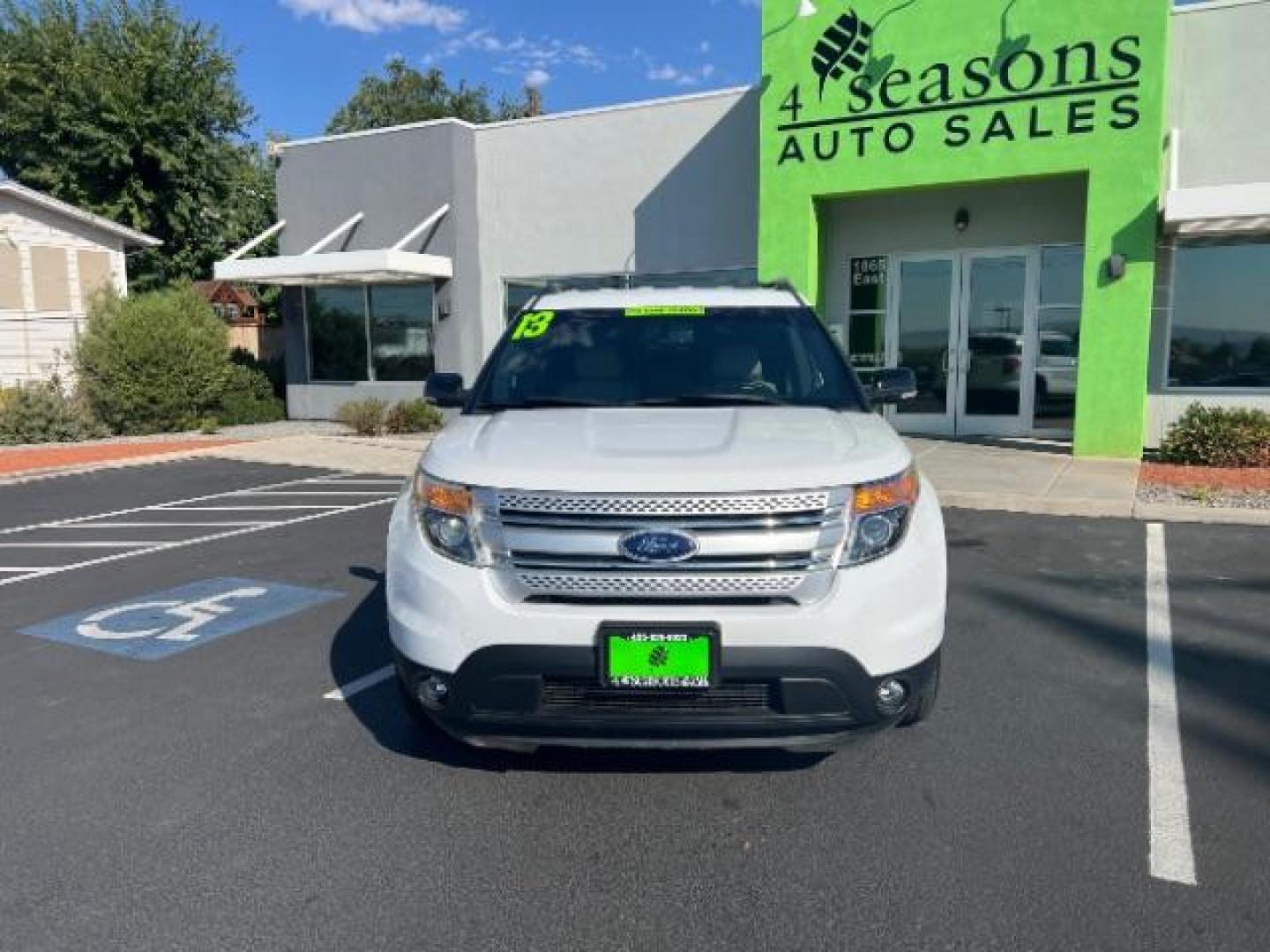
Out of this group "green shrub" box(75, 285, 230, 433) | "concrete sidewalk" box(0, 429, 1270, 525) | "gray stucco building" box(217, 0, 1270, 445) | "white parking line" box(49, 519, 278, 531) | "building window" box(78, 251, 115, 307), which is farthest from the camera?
"building window" box(78, 251, 115, 307)

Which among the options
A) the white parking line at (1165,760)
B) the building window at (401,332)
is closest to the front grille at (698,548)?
the white parking line at (1165,760)

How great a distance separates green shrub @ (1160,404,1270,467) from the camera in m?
10.5

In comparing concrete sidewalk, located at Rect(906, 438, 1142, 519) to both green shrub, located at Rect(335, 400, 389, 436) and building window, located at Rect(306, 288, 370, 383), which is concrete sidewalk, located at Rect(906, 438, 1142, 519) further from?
building window, located at Rect(306, 288, 370, 383)

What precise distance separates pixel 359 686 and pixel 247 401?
15.8 m

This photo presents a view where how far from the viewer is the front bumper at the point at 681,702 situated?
288 centimetres

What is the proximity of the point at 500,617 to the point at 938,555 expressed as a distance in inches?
57.7

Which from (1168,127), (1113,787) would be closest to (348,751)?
(1113,787)

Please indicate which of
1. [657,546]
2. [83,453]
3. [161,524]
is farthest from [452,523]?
[83,453]

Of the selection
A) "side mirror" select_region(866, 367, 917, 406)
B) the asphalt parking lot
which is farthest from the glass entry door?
"side mirror" select_region(866, 367, 917, 406)

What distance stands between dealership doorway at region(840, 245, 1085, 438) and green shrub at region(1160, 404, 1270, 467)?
177 cm

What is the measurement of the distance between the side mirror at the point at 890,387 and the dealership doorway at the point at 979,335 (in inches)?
339

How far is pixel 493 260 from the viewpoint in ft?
55.4

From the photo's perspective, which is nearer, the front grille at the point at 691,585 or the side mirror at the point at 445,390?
the front grille at the point at 691,585

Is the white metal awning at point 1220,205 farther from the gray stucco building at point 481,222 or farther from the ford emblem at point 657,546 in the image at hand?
the ford emblem at point 657,546
